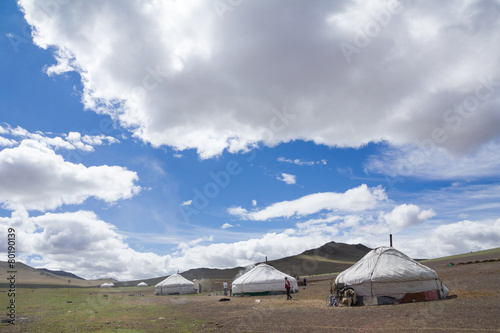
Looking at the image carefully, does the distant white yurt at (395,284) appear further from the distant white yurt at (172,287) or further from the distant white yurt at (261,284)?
the distant white yurt at (172,287)

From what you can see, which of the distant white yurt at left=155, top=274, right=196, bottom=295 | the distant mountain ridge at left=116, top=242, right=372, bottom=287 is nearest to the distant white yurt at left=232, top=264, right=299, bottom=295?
the distant white yurt at left=155, top=274, right=196, bottom=295

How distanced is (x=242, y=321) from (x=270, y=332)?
9.92ft

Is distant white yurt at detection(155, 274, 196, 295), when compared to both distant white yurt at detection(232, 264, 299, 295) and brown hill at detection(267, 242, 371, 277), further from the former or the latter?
brown hill at detection(267, 242, 371, 277)

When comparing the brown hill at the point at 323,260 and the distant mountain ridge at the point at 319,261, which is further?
the distant mountain ridge at the point at 319,261

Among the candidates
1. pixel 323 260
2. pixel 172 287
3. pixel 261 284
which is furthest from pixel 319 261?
pixel 261 284

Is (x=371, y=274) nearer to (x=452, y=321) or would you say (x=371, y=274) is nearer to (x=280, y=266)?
(x=452, y=321)

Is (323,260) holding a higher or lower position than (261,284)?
lower

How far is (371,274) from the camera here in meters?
17.9

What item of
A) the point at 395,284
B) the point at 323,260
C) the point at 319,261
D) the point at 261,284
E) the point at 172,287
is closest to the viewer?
the point at 395,284

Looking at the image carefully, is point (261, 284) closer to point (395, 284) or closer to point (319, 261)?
point (395, 284)

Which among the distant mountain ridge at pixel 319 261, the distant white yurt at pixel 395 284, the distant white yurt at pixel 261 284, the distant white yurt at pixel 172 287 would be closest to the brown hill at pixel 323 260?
the distant mountain ridge at pixel 319 261

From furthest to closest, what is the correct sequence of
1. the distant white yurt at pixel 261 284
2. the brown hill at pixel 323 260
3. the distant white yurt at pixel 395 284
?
the brown hill at pixel 323 260 < the distant white yurt at pixel 261 284 < the distant white yurt at pixel 395 284

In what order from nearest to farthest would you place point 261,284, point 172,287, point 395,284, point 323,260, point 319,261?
point 395,284 < point 261,284 < point 172,287 < point 319,261 < point 323,260

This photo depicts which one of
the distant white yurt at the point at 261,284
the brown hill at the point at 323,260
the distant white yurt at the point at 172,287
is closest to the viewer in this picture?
the distant white yurt at the point at 261,284
